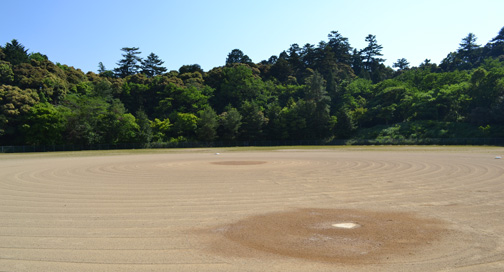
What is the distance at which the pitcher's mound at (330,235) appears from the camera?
26.4 feet

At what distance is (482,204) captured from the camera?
42.8 feet

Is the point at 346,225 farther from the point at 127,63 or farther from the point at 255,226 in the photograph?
the point at 127,63

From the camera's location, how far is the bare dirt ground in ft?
24.5

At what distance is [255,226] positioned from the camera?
1034 cm

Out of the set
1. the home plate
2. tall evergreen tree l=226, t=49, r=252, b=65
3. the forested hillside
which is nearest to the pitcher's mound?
the home plate

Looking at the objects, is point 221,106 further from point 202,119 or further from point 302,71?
point 302,71

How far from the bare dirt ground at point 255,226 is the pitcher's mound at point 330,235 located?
28 millimetres

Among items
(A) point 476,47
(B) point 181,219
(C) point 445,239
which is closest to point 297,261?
(C) point 445,239

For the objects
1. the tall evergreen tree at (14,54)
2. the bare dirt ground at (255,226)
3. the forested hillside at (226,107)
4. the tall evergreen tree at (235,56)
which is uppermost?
the tall evergreen tree at (235,56)

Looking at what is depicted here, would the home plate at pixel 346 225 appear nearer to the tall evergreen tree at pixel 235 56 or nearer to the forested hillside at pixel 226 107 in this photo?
the forested hillside at pixel 226 107

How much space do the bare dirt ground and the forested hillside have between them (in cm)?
5539

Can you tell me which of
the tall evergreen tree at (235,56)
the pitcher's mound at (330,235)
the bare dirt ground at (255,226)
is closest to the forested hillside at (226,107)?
the tall evergreen tree at (235,56)

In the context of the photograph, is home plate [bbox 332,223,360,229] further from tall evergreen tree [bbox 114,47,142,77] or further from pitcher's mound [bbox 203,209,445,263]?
tall evergreen tree [bbox 114,47,142,77]

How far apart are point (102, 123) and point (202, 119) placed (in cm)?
2079
